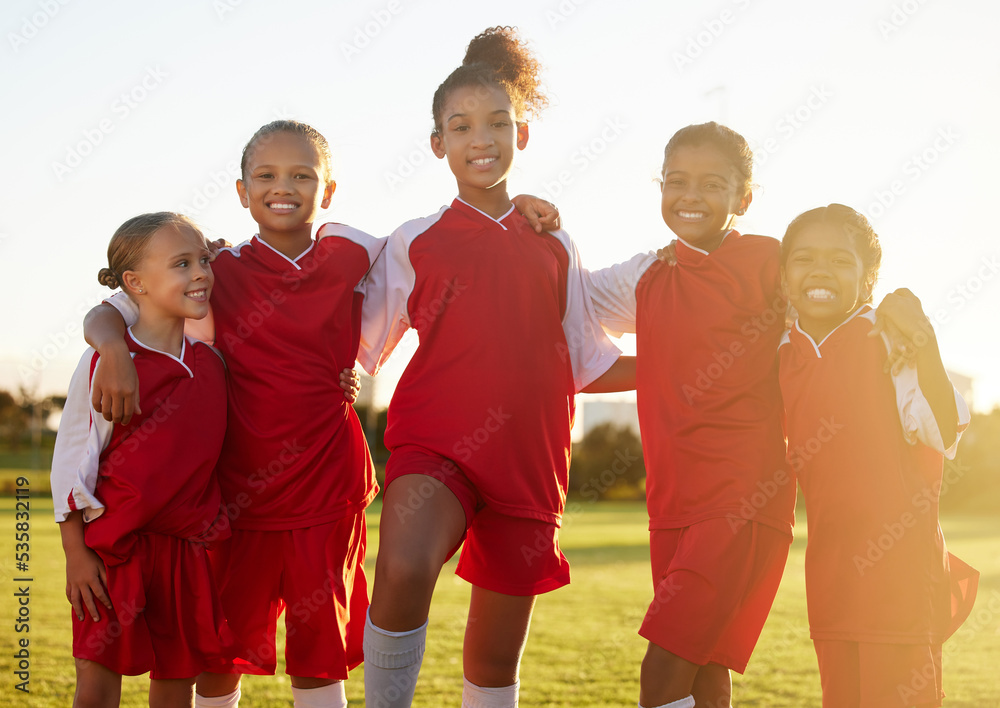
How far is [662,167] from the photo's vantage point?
10.1 ft

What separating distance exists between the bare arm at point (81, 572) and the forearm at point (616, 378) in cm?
169

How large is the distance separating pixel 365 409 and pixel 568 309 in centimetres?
3339

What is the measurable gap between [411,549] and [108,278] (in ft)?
4.30

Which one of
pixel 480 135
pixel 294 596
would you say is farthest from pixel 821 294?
pixel 294 596

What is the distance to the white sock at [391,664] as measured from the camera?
8.02ft

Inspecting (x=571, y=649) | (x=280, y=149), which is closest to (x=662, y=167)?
(x=280, y=149)

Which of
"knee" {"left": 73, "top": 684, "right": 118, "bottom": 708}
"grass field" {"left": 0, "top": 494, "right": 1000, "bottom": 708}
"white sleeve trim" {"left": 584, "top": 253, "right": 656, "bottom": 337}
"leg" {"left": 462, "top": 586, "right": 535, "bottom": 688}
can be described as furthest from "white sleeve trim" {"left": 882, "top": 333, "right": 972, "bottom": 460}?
"grass field" {"left": 0, "top": 494, "right": 1000, "bottom": 708}

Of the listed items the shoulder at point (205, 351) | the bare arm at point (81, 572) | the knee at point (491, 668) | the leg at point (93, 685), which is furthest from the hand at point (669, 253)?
the leg at point (93, 685)

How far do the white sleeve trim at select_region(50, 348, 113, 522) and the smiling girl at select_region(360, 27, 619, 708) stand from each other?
2.79 ft

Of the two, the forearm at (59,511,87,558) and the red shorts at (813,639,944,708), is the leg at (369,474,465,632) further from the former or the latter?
the red shorts at (813,639,944,708)

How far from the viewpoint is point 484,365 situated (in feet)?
9.10

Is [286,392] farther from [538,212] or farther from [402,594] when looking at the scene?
[538,212]

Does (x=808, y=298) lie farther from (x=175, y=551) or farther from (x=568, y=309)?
(x=175, y=551)

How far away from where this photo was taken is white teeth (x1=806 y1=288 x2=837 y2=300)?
2.69m
